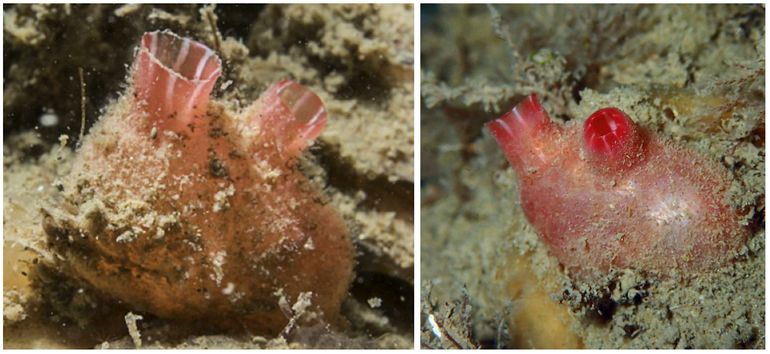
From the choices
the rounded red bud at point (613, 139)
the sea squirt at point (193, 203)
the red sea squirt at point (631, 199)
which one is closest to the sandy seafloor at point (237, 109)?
the sea squirt at point (193, 203)

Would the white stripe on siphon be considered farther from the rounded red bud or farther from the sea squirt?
the rounded red bud

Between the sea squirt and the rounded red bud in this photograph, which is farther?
the sea squirt

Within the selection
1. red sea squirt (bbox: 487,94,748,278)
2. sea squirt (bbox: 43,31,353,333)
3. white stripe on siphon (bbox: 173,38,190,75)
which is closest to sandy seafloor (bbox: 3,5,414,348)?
sea squirt (bbox: 43,31,353,333)

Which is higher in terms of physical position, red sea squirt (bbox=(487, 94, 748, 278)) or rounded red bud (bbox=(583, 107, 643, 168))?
rounded red bud (bbox=(583, 107, 643, 168))

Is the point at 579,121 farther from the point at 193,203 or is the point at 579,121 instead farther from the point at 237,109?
the point at 193,203

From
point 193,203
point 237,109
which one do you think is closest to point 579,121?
point 237,109

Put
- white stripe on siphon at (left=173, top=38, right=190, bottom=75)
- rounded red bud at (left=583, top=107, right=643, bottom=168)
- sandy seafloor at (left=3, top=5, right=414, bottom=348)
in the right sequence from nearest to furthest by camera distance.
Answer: rounded red bud at (left=583, top=107, right=643, bottom=168), white stripe on siphon at (left=173, top=38, right=190, bottom=75), sandy seafloor at (left=3, top=5, right=414, bottom=348)

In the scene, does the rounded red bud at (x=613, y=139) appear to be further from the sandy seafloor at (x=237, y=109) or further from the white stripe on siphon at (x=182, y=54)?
the white stripe on siphon at (x=182, y=54)
